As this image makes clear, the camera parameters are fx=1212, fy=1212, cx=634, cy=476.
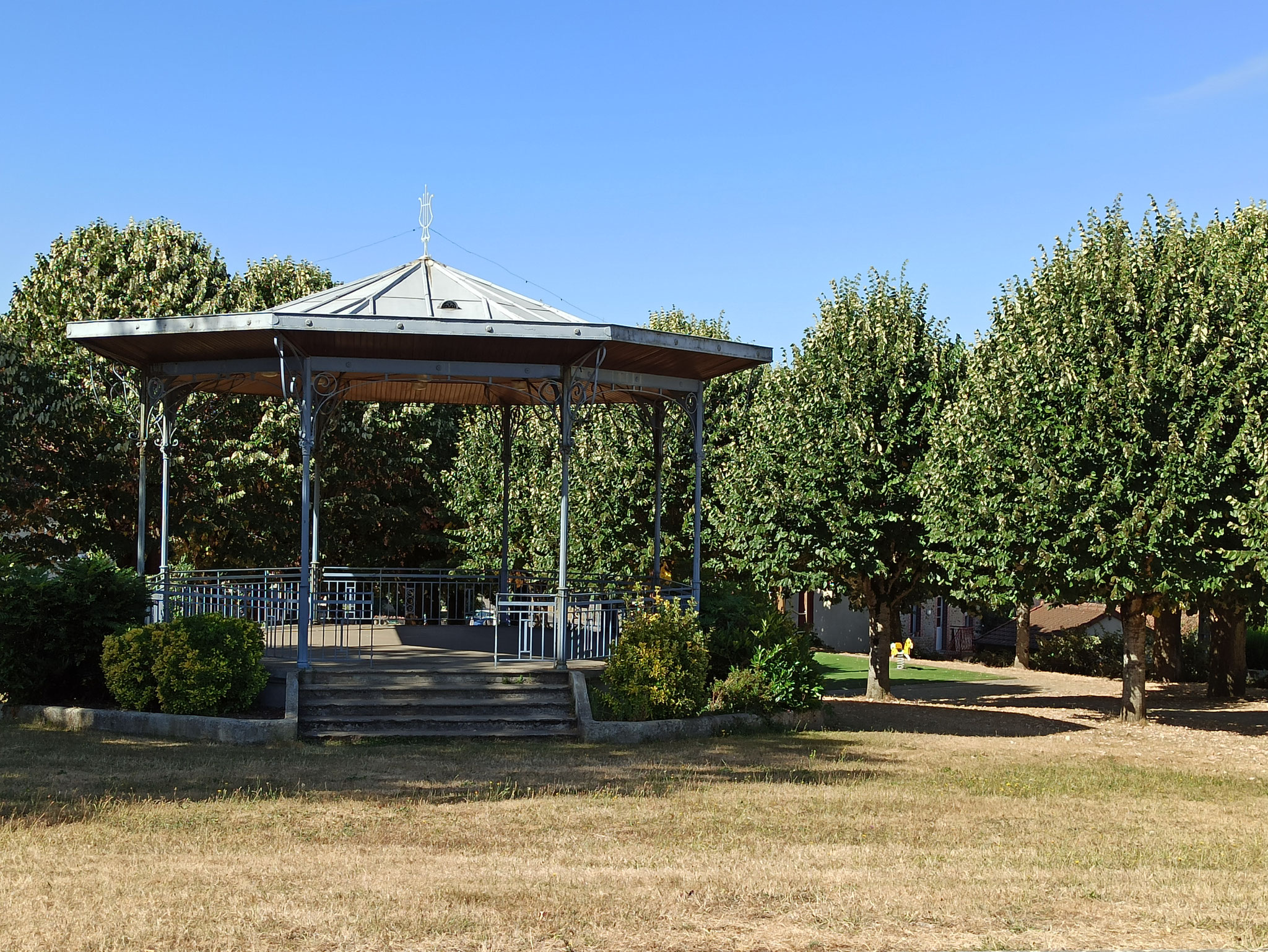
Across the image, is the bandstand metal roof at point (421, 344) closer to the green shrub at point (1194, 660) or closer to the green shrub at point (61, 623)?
the green shrub at point (61, 623)

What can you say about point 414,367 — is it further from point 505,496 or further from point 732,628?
point 732,628

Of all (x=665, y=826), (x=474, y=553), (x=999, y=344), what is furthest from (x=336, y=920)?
(x=474, y=553)

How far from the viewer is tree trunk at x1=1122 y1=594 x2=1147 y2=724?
20391mm

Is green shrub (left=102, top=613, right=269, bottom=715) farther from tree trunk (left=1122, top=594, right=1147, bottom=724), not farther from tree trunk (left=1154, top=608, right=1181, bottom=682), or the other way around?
tree trunk (left=1154, top=608, right=1181, bottom=682)

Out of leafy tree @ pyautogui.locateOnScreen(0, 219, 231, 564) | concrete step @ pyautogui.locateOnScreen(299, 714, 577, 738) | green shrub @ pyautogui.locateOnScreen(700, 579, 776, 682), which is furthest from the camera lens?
leafy tree @ pyautogui.locateOnScreen(0, 219, 231, 564)

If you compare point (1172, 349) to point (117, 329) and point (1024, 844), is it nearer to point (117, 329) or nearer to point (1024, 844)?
point (1024, 844)

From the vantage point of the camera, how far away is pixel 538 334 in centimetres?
1473

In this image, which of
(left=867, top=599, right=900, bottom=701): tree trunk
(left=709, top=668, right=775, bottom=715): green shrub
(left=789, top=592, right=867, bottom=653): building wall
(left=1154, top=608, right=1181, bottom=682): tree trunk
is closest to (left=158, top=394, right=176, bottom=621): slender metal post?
(left=709, top=668, right=775, bottom=715): green shrub

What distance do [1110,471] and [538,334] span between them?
30.0ft

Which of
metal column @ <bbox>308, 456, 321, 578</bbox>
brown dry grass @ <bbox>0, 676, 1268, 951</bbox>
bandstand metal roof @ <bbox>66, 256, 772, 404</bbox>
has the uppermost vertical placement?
bandstand metal roof @ <bbox>66, 256, 772, 404</bbox>

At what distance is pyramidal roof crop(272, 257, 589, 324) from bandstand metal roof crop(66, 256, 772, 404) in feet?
0.10

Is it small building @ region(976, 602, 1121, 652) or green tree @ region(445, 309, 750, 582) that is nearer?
green tree @ region(445, 309, 750, 582)

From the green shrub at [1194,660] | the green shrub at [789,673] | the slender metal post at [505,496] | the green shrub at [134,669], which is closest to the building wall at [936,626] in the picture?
the green shrub at [1194,660]

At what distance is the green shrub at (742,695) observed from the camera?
50.7 feet
